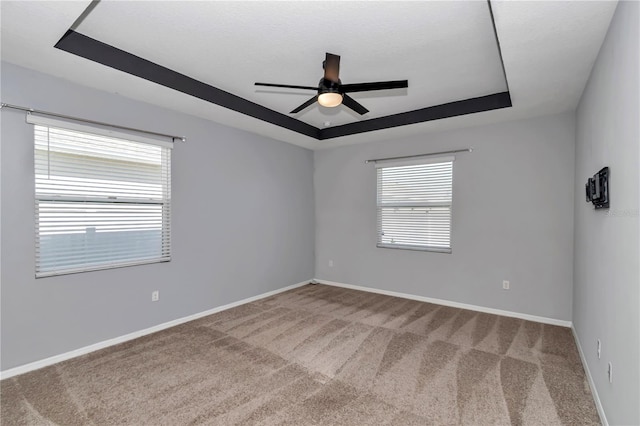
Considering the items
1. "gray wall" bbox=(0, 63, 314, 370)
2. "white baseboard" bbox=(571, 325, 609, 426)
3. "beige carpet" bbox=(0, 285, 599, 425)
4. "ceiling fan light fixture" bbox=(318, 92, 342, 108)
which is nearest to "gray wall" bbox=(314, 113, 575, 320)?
"beige carpet" bbox=(0, 285, 599, 425)

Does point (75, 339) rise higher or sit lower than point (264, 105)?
lower

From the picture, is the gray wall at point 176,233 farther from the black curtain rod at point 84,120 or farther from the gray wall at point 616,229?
the gray wall at point 616,229

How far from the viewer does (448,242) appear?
440cm

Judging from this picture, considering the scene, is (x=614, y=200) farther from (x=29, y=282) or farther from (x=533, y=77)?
(x=29, y=282)

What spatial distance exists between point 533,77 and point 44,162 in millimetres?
4301

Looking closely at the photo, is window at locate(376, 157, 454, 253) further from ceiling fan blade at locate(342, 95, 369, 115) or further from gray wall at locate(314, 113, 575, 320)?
ceiling fan blade at locate(342, 95, 369, 115)

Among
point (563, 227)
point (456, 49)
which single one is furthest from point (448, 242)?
point (456, 49)

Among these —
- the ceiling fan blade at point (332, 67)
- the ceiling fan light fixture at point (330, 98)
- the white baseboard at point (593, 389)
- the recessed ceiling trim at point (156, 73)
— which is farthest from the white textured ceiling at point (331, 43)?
the white baseboard at point (593, 389)

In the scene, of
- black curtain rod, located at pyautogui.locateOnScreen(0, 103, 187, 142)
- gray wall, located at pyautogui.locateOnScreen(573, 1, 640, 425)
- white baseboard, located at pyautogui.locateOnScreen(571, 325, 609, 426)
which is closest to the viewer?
gray wall, located at pyautogui.locateOnScreen(573, 1, 640, 425)

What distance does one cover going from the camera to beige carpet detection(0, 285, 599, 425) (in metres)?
2.04

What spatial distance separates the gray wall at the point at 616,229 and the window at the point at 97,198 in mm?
3842

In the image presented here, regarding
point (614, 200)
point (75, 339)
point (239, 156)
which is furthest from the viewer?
point (239, 156)

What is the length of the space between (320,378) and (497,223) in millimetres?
3015

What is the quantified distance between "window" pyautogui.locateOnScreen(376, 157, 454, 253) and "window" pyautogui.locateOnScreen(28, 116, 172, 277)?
10.3ft
